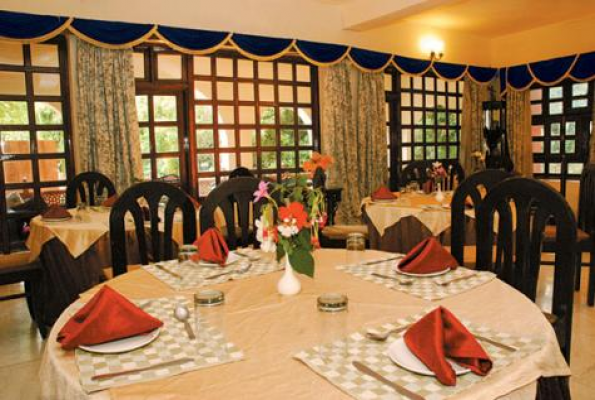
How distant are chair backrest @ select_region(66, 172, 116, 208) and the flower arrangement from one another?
10.9 ft

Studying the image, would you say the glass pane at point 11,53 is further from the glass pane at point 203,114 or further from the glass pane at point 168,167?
the glass pane at point 203,114

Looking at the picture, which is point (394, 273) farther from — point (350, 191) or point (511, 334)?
point (350, 191)

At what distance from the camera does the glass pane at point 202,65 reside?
594 centimetres

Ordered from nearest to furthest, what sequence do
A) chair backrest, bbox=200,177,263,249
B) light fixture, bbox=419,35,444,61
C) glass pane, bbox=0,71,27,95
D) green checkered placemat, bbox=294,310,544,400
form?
green checkered placemat, bbox=294,310,544,400 < chair backrest, bbox=200,177,263,249 < glass pane, bbox=0,71,27,95 < light fixture, bbox=419,35,444,61

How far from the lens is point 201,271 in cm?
194

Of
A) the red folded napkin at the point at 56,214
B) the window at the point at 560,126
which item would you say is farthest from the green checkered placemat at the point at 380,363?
the window at the point at 560,126

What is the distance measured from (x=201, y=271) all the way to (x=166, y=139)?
13.9 ft

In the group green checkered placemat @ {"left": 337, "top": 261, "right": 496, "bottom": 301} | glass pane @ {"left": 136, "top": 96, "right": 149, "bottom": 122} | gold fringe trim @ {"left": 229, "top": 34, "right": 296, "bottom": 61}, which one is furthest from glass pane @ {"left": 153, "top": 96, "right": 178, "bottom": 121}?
green checkered placemat @ {"left": 337, "top": 261, "right": 496, "bottom": 301}

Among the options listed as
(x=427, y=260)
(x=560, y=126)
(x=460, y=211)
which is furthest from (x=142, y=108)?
(x=560, y=126)

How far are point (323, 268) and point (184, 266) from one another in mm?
546

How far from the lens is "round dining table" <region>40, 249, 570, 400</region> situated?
1.04 m

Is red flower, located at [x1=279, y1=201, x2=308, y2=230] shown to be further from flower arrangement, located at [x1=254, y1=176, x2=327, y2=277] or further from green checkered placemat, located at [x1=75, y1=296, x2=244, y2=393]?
green checkered placemat, located at [x1=75, y1=296, x2=244, y2=393]

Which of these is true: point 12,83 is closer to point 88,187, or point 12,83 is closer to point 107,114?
point 107,114

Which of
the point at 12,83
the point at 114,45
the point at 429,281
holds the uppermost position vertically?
the point at 114,45
